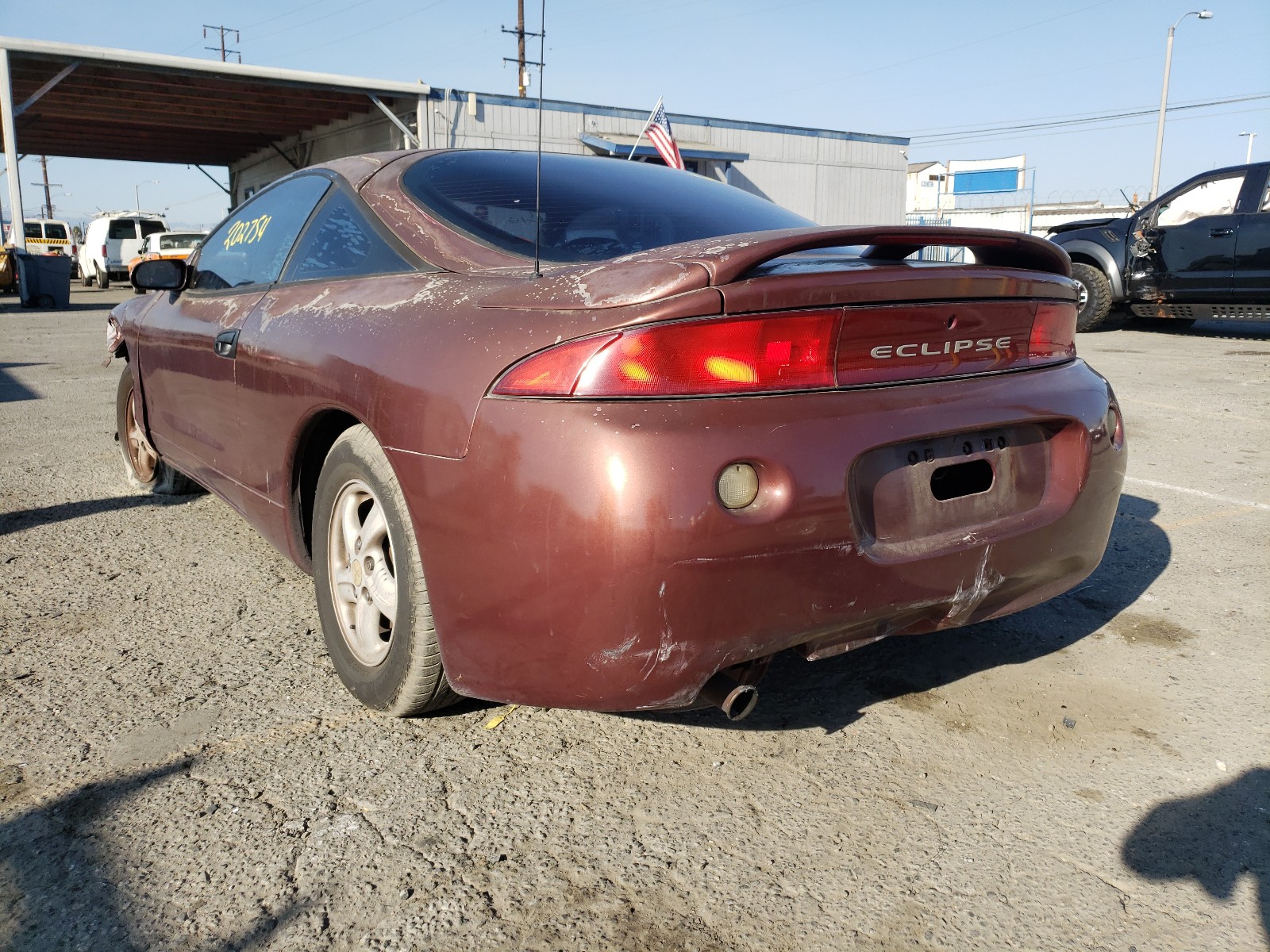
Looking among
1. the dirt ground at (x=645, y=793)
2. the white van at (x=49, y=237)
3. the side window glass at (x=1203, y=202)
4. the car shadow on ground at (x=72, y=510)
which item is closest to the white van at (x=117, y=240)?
the white van at (x=49, y=237)

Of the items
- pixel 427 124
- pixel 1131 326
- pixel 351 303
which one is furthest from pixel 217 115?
pixel 351 303

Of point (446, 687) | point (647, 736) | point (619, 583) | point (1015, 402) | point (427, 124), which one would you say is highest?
point (427, 124)

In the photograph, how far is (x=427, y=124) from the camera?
70.8ft

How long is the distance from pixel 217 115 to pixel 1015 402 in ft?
90.9

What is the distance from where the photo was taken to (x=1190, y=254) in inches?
411

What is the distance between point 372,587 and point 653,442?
984 mm

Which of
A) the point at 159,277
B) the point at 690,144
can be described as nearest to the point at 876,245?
the point at 159,277

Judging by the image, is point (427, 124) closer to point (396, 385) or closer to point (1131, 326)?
point (1131, 326)

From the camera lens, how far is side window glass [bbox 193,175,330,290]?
10.1 ft

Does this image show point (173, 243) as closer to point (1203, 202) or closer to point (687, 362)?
point (1203, 202)

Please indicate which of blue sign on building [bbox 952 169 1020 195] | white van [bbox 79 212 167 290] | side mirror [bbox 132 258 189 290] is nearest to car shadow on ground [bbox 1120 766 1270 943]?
side mirror [bbox 132 258 189 290]

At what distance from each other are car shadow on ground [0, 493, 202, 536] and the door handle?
61.0 inches

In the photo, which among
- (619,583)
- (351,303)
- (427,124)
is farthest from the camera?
(427,124)

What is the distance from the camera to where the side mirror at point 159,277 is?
3.53 meters
